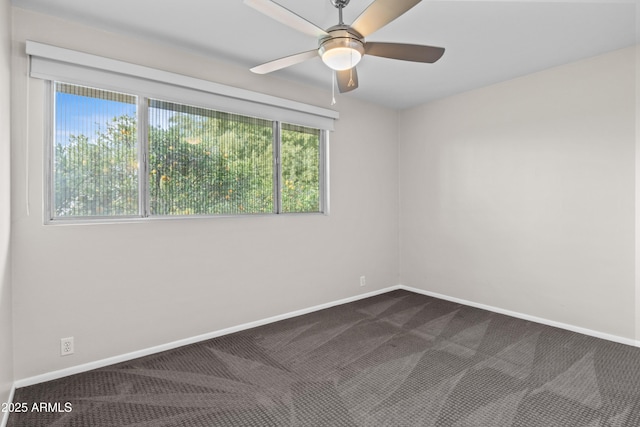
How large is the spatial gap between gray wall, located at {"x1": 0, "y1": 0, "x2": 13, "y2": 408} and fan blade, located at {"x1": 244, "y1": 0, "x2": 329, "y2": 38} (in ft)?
5.02

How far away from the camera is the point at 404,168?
4.80 meters

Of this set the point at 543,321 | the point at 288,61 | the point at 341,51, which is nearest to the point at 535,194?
the point at 543,321

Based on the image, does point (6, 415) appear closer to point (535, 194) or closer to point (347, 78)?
point (347, 78)

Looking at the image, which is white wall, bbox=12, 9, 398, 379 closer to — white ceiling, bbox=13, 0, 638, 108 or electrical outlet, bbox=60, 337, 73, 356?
electrical outlet, bbox=60, 337, 73, 356

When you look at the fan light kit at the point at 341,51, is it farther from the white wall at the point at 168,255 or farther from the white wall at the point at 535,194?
the white wall at the point at 535,194

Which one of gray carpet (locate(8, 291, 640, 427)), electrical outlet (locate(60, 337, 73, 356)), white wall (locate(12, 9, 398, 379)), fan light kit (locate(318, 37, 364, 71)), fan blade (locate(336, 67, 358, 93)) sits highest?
fan blade (locate(336, 67, 358, 93))

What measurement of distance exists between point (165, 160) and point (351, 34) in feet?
6.33

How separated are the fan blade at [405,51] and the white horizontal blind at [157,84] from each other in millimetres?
1583

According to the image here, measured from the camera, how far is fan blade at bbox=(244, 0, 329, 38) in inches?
62.9

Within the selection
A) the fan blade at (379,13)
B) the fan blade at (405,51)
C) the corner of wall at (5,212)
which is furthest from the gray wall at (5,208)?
the fan blade at (405,51)

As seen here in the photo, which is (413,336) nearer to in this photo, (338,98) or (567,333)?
(567,333)

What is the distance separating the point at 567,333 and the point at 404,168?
265cm

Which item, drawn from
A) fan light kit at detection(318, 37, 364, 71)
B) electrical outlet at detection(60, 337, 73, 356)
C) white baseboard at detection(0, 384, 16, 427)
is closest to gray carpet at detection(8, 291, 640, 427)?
white baseboard at detection(0, 384, 16, 427)

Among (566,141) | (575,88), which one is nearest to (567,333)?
(566,141)
